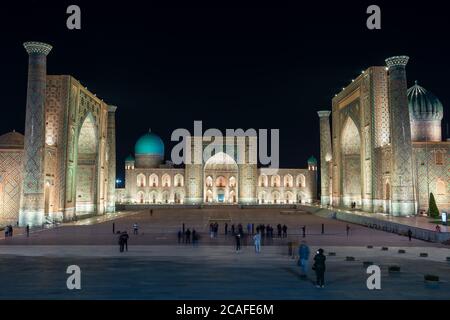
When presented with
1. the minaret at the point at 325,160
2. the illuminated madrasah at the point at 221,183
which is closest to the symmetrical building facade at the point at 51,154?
the illuminated madrasah at the point at 221,183

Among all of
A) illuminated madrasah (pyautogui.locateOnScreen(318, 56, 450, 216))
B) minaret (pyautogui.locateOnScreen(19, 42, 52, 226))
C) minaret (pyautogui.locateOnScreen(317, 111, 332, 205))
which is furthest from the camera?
minaret (pyautogui.locateOnScreen(317, 111, 332, 205))

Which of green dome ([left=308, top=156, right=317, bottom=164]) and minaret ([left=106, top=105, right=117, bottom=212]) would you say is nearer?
minaret ([left=106, top=105, right=117, bottom=212])

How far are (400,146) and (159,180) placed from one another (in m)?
39.0

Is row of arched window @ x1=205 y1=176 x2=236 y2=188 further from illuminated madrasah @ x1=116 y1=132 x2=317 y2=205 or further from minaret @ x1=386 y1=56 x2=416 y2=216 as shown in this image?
minaret @ x1=386 y1=56 x2=416 y2=216

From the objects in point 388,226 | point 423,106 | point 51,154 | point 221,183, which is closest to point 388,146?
point 388,226

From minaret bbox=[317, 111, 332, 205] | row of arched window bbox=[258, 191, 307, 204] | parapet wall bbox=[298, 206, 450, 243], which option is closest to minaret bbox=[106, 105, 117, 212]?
parapet wall bbox=[298, 206, 450, 243]

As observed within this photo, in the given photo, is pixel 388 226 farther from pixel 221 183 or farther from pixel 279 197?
pixel 221 183

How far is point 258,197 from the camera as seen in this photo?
62.2m

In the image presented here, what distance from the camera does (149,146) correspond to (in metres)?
66.1

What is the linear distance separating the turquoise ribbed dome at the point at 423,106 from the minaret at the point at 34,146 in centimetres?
3157

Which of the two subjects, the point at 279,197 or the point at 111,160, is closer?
the point at 111,160

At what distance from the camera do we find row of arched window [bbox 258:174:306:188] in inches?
2466
